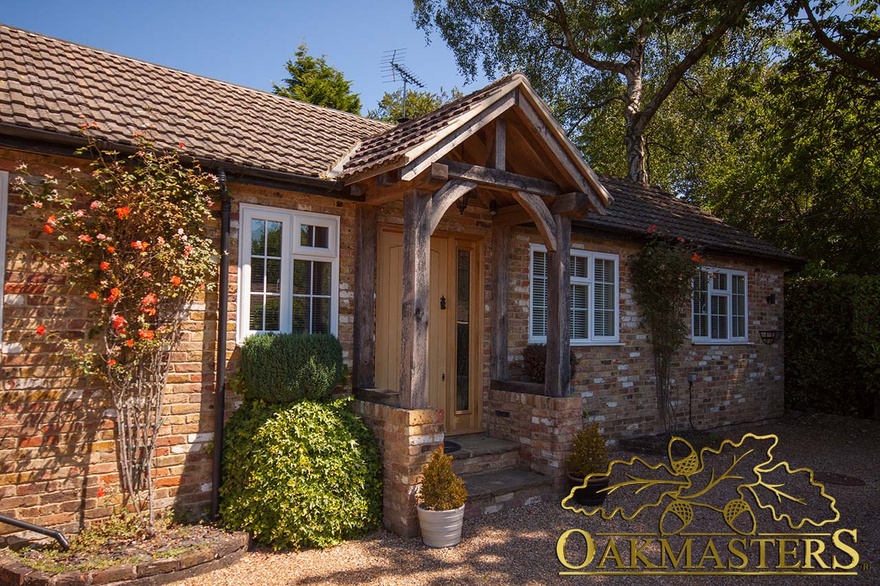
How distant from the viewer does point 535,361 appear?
26.9 feet

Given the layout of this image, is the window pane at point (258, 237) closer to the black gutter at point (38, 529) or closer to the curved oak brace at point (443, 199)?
the curved oak brace at point (443, 199)

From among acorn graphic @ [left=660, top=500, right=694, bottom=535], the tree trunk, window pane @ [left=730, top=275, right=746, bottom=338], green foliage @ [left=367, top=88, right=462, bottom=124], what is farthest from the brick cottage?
green foliage @ [left=367, top=88, right=462, bottom=124]

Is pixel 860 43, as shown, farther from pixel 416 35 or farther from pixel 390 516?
pixel 416 35

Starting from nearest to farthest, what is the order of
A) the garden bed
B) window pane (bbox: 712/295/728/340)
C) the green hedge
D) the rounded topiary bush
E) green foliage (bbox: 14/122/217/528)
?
the garden bed → green foliage (bbox: 14/122/217/528) → the rounded topiary bush → window pane (bbox: 712/295/728/340) → the green hedge

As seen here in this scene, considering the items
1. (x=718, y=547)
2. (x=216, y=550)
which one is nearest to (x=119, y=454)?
(x=216, y=550)

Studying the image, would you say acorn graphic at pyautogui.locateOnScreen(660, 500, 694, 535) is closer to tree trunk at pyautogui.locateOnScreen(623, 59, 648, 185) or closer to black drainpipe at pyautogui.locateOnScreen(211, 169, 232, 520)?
black drainpipe at pyautogui.locateOnScreen(211, 169, 232, 520)

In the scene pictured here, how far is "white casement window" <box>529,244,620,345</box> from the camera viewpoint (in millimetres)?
8727

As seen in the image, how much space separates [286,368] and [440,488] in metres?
1.79

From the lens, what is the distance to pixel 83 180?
5508 millimetres

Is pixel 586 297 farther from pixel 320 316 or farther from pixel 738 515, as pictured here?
pixel 320 316

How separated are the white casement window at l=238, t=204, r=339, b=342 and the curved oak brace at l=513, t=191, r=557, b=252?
207 centimetres

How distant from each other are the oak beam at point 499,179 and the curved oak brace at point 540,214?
0.26 feet


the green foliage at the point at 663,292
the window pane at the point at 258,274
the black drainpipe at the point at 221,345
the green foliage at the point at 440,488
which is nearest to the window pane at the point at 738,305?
the green foliage at the point at 663,292

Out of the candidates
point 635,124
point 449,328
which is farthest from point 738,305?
point 635,124
